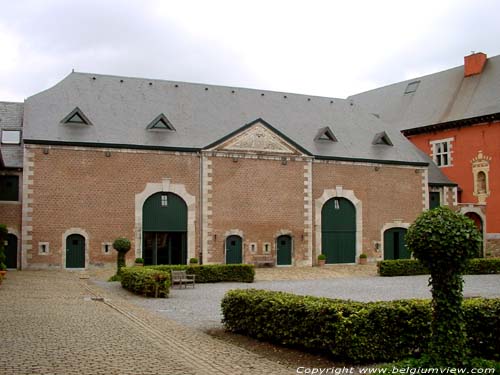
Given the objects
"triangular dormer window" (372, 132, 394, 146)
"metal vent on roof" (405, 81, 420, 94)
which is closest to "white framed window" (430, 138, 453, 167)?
"triangular dormer window" (372, 132, 394, 146)

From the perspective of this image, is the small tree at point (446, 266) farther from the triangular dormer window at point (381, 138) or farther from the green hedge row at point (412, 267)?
the triangular dormer window at point (381, 138)

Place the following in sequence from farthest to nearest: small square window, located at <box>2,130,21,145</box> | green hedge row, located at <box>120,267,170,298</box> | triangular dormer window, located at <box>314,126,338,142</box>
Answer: triangular dormer window, located at <box>314,126,338,142</box> → small square window, located at <box>2,130,21,145</box> → green hedge row, located at <box>120,267,170,298</box>

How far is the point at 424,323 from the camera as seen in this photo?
9.76 metres

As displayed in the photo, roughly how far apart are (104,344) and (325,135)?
2722 centimetres

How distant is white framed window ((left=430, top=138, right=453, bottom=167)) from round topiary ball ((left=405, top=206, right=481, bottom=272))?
33.8m

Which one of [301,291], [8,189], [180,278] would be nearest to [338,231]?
[301,291]

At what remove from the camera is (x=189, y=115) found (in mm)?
34219

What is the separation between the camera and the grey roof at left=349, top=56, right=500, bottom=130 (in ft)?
127

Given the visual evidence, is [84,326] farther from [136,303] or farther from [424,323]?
[424,323]

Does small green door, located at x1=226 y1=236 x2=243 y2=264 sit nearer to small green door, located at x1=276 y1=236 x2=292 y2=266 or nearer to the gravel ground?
small green door, located at x1=276 y1=236 x2=292 y2=266

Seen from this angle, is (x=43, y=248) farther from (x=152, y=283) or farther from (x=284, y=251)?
(x=284, y=251)

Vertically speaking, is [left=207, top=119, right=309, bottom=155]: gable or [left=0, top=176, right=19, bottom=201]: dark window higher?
[left=207, top=119, right=309, bottom=155]: gable

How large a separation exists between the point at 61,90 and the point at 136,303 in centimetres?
1870

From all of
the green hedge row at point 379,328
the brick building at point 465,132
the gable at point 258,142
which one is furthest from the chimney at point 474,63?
the green hedge row at point 379,328
